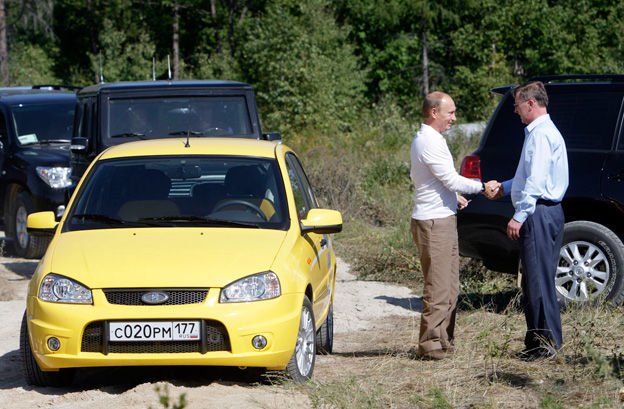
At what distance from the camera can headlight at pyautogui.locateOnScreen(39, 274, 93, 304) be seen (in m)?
6.85

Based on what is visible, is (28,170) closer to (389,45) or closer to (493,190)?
(493,190)

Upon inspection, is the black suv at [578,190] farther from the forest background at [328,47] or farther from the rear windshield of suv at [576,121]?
the forest background at [328,47]

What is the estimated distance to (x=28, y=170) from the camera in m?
14.5

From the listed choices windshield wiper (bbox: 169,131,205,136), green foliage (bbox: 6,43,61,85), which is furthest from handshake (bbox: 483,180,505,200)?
green foliage (bbox: 6,43,61,85)

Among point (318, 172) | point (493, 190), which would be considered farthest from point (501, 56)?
point (493, 190)

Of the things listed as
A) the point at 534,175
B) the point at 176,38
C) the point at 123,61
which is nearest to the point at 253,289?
the point at 534,175

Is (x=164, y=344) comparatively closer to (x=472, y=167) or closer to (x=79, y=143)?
(x=472, y=167)

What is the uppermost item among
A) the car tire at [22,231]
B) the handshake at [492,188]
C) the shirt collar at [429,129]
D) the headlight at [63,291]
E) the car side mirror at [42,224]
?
the shirt collar at [429,129]

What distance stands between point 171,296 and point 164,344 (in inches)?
10.1

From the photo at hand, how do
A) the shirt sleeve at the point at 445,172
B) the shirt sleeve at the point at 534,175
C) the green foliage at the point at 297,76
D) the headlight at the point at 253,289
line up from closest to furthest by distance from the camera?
the headlight at the point at 253,289
the shirt sleeve at the point at 534,175
the shirt sleeve at the point at 445,172
the green foliage at the point at 297,76

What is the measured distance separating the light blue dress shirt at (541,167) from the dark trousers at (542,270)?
10 cm

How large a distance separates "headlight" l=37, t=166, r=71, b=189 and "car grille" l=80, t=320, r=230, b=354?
7646mm

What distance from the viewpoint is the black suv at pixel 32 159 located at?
14289 millimetres

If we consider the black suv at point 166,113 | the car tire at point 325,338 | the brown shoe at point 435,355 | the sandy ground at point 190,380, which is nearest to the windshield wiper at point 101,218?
the sandy ground at point 190,380
